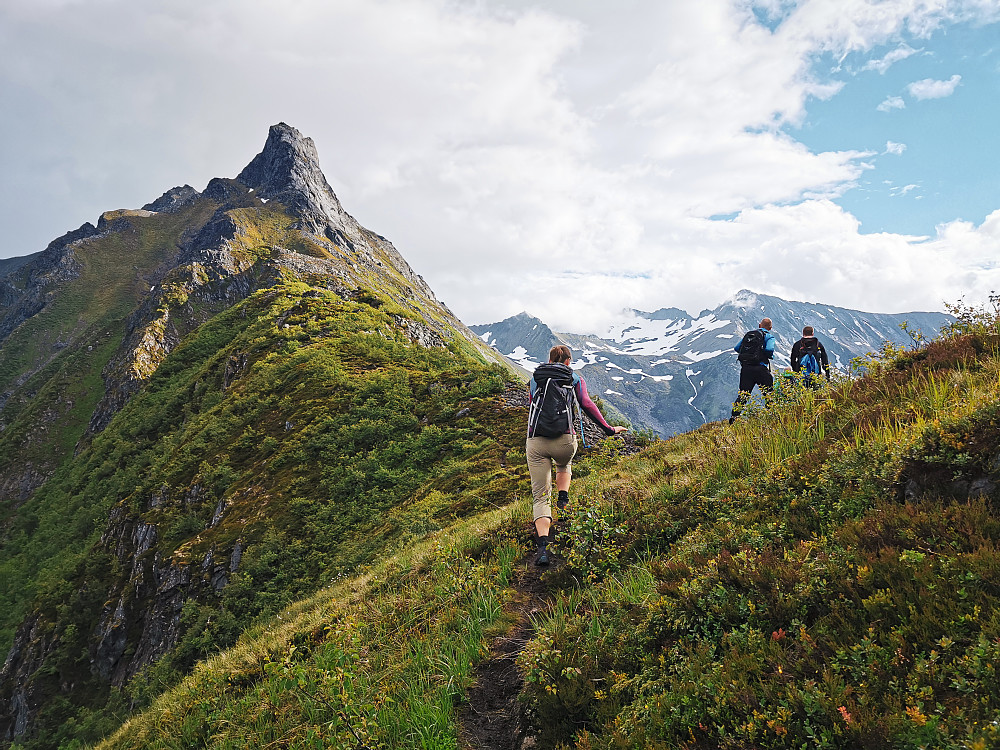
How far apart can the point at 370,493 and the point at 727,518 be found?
12.3 metres

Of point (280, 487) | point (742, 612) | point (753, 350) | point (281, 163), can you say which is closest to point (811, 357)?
point (753, 350)

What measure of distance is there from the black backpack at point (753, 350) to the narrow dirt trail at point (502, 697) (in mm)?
9191

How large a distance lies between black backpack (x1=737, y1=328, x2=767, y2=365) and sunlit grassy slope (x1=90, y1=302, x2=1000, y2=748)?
496cm

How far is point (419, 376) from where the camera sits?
2181cm

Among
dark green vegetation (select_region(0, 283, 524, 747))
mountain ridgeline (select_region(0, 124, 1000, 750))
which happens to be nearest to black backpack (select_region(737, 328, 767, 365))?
mountain ridgeline (select_region(0, 124, 1000, 750))

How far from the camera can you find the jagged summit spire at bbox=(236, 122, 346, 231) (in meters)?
132

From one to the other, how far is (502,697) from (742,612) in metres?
2.47

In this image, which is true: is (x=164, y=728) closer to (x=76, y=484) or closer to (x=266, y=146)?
(x=76, y=484)

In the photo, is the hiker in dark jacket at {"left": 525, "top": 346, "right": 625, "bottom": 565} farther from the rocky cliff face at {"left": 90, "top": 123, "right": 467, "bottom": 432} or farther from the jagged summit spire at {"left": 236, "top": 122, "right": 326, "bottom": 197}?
the jagged summit spire at {"left": 236, "top": 122, "right": 326, "bottom": 197}

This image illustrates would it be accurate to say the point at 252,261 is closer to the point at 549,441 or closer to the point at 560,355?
the point at 560,355

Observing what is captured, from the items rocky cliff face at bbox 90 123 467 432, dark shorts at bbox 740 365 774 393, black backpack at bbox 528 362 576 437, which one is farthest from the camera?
rocky cliff face at bbox 90 123 467 432

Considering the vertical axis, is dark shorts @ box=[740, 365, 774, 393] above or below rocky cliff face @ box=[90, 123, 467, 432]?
below

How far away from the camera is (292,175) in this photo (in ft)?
462

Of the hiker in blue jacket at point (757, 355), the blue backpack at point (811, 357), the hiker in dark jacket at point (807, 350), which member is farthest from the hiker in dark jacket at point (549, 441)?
the blue backpack at point (811, 357)
